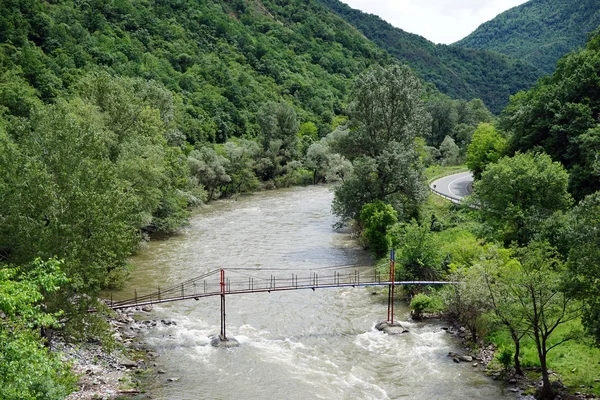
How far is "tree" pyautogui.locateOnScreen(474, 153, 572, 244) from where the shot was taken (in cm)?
3681

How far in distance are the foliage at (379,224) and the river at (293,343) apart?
1.78m

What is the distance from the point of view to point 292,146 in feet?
301

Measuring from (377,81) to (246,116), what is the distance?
5623cm

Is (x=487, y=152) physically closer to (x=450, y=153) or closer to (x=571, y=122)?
(x=571, y=122)

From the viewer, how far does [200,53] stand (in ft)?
405

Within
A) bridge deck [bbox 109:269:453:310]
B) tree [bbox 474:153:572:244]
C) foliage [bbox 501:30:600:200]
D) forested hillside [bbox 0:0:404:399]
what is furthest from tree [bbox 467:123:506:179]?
bridge deck [bbox 109:269:453:310]

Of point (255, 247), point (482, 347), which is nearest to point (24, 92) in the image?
point (255, 247)

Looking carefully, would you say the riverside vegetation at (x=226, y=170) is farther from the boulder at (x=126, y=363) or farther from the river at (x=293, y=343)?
the river at (x=293, y=343)

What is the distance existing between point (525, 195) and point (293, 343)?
69.6ft

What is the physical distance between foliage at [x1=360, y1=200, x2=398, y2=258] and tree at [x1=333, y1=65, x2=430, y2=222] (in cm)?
299

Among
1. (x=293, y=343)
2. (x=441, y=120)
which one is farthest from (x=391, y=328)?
(x=441, y=120)

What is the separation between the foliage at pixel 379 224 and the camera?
4662cm

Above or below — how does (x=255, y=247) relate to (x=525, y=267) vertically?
below

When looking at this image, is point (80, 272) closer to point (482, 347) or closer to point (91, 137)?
point (91, 137)
